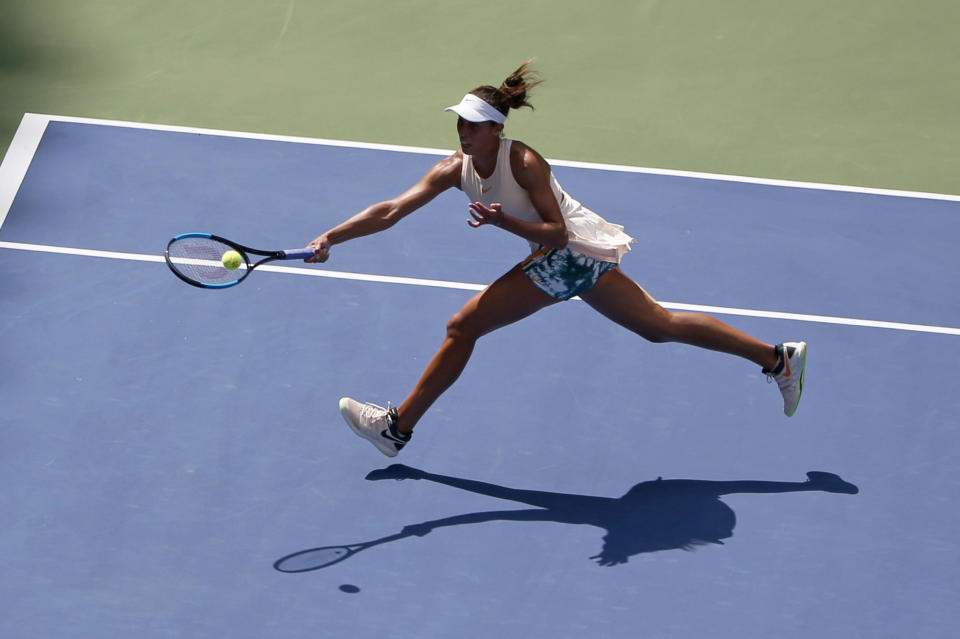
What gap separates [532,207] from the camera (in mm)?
6660

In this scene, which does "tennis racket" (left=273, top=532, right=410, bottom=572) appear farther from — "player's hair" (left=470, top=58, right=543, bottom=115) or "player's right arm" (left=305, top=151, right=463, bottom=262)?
"player's hair" (left=470, top=58, right=543, bottom=115)

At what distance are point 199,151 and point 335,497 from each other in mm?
3237

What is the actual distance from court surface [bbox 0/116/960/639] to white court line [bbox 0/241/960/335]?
0.02 metres

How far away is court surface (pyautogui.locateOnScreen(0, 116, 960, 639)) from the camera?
21.4 ft

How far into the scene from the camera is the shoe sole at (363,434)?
7125 millimetres

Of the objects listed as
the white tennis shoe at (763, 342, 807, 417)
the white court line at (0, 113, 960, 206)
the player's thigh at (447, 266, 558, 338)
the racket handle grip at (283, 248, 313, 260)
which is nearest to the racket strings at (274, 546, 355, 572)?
the player's thigh at (447, 266, 558, 338)

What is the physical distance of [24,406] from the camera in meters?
7.41

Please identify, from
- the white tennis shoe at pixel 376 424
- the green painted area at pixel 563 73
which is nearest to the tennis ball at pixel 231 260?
the white tennis shoe at pixel 376 424

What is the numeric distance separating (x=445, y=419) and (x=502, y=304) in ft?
3.03

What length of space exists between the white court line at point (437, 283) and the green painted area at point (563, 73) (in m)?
1.42

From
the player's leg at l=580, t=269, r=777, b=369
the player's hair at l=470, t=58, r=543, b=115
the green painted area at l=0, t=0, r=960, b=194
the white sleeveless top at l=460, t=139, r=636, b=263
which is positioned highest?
the green painted area at l=0, t=0, r=960, b=194

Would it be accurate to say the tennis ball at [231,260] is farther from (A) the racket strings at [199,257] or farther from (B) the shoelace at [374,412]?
(B) the shoelace at [374,412]

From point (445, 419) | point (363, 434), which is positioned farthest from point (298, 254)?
point (445, 419)

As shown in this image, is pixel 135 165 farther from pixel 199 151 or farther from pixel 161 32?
pixel 161 32
